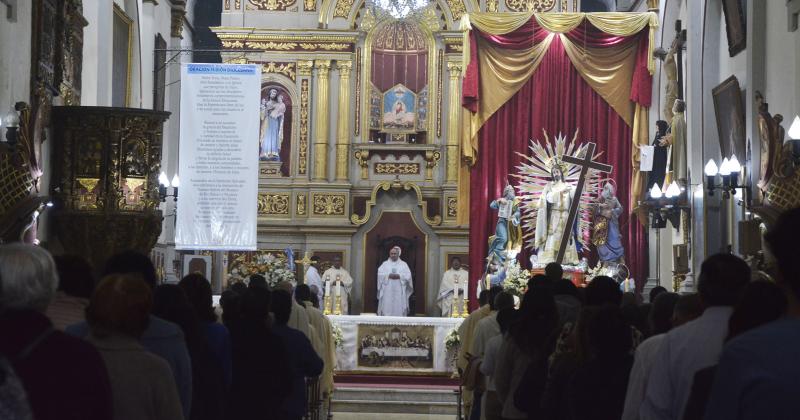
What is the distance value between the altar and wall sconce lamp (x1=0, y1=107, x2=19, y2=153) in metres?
6.22

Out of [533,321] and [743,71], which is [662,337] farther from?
[743,71]

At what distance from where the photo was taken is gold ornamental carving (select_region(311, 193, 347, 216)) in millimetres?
24375

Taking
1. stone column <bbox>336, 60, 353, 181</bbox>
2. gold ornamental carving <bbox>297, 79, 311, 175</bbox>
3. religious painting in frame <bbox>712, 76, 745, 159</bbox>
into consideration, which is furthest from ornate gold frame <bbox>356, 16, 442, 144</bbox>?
religious painting in frame <bbox>712, 76, 745, 159</bbox>

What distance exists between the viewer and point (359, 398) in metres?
16.6

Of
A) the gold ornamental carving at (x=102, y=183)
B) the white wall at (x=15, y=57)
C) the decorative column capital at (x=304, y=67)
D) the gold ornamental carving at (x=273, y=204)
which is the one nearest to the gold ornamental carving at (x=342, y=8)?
the decorative column capital at (x=304, y=67)

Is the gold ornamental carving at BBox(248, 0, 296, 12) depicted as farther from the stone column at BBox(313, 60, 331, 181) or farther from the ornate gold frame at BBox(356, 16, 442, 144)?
the ornate gold frame at BBox(356, 16, 442, 144)

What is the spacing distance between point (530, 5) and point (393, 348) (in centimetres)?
932

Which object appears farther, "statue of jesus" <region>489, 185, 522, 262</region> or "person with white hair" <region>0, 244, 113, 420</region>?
"statue of jesus" <region>489, 185, 522, 262</region>

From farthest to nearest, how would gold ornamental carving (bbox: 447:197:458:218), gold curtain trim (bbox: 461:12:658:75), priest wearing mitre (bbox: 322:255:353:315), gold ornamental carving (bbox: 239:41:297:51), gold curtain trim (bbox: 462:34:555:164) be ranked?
gold ornamental carving (bbox: 239:41:297:51) → gold ornamental carving (bbox: 447:197:458:218) → priest wearing mitre (bbox: 322:255:353:315) → gold curtain trim (bbox: 462:34:555:164) → gold curtain trim (bbox: 461:12:658:75)

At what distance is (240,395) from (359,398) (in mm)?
10165

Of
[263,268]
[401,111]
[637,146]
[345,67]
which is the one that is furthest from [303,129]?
[637,146]

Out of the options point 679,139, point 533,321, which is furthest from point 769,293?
point 679,139

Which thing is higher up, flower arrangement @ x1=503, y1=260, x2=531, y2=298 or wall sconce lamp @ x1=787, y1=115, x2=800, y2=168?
wall sconce lamp @ x1=787, y1=115, x2=800, y2=168

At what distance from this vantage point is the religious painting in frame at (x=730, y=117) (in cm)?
1486
